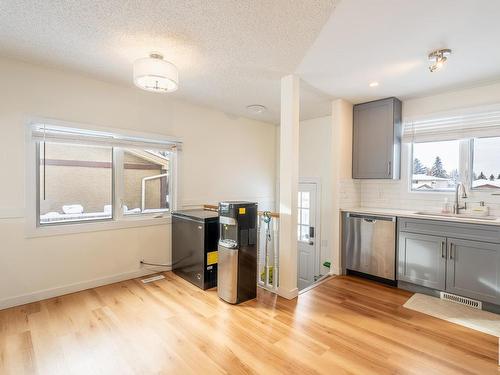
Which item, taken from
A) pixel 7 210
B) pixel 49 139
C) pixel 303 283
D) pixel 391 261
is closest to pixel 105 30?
pixel 49 139

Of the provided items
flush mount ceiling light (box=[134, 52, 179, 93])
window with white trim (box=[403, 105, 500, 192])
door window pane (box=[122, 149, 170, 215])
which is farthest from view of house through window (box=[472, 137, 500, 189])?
door window pane (box=[122, 149, 170, 215])

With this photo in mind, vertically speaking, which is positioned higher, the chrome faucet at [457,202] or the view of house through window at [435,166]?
the view of house through window at [435,166]

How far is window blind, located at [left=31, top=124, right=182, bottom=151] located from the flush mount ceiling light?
1.10 metres

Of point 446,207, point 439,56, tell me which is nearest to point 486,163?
point 446,207

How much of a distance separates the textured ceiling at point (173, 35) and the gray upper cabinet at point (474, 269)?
2.57 meters

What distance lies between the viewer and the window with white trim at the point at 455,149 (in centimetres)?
303

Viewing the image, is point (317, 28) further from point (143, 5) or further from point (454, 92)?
point (454, 92)

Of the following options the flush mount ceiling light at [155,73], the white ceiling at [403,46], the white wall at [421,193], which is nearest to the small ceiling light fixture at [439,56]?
the white ceiling at [403,46]

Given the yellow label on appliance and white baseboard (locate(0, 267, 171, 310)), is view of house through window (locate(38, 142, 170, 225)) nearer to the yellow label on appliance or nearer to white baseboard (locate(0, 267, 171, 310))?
white baseboard (locate(0, 267, 171, 310))

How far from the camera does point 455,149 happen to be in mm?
3301

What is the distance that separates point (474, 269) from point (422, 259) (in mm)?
454

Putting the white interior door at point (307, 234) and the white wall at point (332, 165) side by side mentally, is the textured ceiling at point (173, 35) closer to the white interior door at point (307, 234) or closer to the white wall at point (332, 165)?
the white wall at point (332, 165)

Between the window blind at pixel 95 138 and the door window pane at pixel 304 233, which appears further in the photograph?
the door window pane at pixel 304 233

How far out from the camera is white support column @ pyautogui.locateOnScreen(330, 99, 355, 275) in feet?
12.0
